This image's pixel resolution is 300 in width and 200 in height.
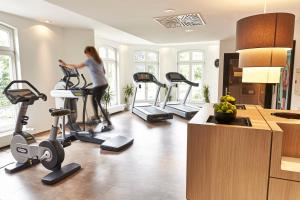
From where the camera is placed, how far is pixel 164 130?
5617 millimetres

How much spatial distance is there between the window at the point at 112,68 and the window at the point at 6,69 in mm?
3423

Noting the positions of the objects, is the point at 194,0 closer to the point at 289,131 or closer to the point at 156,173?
the point at 289,131

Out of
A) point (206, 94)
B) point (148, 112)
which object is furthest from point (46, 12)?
point (206, 94)

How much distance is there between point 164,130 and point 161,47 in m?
5.02

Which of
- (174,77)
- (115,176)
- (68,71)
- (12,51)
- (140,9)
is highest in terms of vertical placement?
(140,9)

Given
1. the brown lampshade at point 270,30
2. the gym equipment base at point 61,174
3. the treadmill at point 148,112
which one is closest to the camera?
the brown lampshade at point 270,30

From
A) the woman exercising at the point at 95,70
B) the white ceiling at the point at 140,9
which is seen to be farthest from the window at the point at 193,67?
the woman exercising at the point at 95,70

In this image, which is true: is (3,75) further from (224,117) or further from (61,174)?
(224,117)

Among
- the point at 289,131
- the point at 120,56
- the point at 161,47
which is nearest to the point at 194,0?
the point at 289,131

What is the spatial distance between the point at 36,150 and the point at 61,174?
538 millimetres

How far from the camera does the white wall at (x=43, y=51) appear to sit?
Answer: 189 inches

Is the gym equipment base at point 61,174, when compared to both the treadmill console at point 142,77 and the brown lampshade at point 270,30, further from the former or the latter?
the treadmill console at point 142,77

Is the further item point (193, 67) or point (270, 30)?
point (193, 67)

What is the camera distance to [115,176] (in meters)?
3.07
